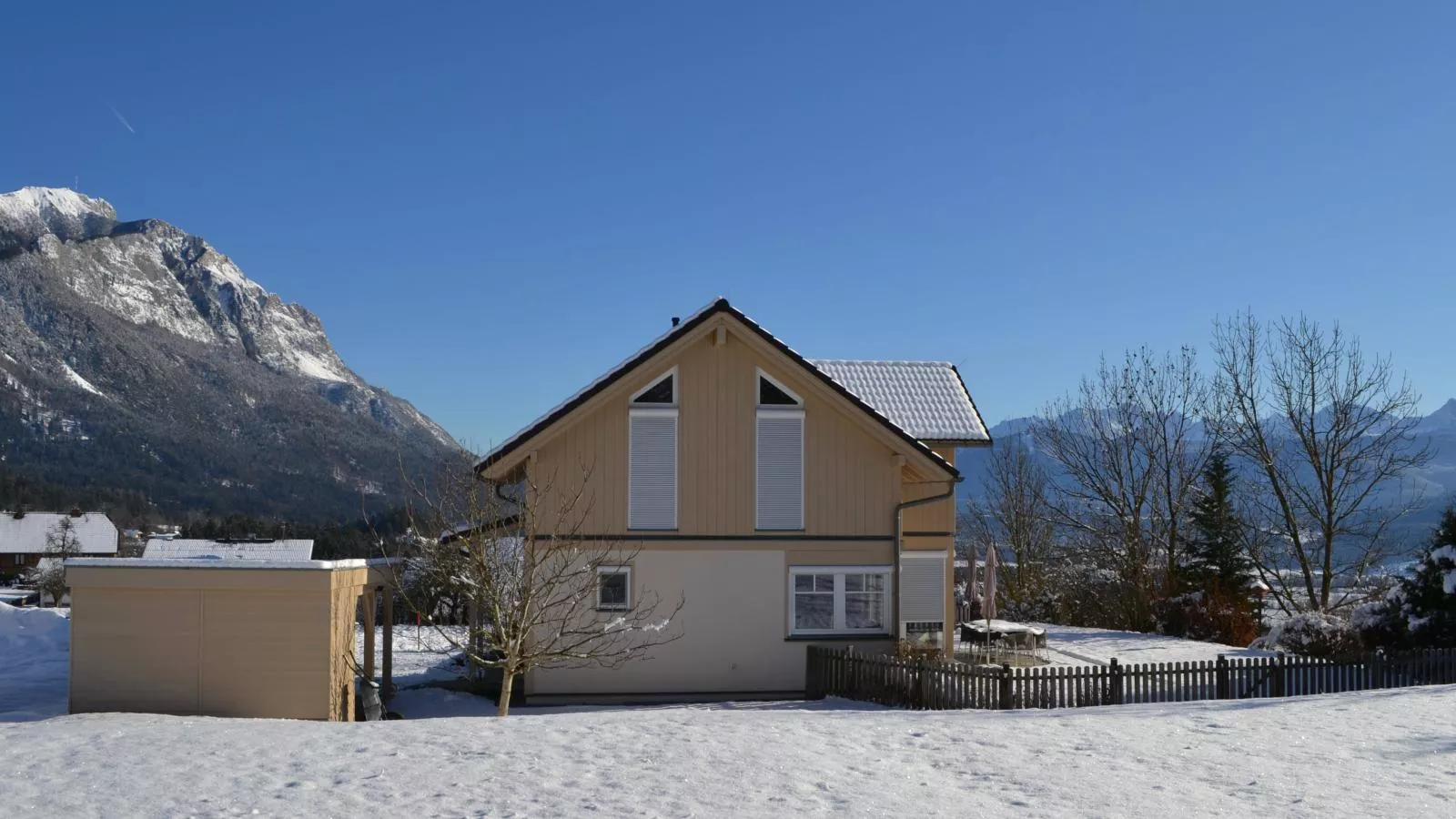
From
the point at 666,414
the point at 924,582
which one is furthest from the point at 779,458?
the point at 924,582

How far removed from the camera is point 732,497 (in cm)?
2031

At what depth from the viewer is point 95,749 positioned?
11.4m

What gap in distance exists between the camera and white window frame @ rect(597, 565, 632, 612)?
19.5m

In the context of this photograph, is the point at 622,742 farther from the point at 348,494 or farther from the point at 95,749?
the point at 348,494

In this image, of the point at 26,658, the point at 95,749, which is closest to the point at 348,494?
the point at 26,658

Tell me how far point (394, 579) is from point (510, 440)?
2.97 meters

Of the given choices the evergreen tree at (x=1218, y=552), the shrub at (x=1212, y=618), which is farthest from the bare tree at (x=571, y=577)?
the evergreen tree at (x=1218, y=552)

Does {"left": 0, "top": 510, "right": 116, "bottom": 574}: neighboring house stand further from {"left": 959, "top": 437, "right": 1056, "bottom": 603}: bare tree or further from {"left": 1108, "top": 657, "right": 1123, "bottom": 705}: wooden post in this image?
{"left": 1108, "top": 657, "right": 1123, "bottom": 705}: wooden post

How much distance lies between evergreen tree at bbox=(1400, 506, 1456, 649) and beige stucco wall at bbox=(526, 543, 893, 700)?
1230 centimetres

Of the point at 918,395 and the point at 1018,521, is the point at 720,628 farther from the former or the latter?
the point at 1018,521

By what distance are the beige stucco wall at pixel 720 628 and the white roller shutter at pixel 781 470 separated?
0.52 meters

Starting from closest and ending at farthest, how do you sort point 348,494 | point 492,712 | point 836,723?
point 836,723, point 492,712, point 348,494

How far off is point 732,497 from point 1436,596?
13.9 m

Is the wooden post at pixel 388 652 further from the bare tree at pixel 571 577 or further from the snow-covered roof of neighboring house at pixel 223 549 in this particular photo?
the snow-covered roof of neighboring house at pixel 223 549
